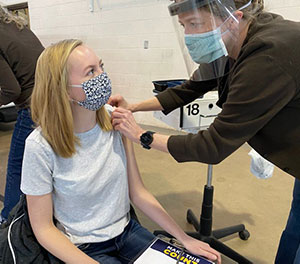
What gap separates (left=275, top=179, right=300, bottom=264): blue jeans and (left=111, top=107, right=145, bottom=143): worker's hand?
0.75 meters

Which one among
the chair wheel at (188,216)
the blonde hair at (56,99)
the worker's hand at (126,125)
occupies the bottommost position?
the chair wheel at (188,216)

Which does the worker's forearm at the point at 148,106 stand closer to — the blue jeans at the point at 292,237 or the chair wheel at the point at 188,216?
the blue jeans at the point at 292,237

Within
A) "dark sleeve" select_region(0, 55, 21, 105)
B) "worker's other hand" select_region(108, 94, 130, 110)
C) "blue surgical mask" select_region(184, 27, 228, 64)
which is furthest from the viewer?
"dark sleeve" select_region(0, 55, 21, 105)

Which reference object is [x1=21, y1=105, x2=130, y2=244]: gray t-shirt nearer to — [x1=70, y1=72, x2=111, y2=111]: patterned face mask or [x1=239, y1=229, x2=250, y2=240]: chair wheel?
[x1=70, y1=72, x2=111, y2=111]: patterned face mask

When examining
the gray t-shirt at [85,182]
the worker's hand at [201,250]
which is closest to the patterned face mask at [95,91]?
the gray t-shirt at [85,182]

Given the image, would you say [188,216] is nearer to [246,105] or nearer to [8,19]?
[246,105]

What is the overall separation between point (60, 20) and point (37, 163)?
3905 millimetres

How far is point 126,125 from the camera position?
1.12 metres

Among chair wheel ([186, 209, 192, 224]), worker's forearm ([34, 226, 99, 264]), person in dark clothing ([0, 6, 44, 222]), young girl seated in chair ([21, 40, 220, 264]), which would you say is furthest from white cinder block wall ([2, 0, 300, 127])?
worker's forearm ([34, 226, 99, 264])

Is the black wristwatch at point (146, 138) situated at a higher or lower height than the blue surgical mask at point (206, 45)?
lower

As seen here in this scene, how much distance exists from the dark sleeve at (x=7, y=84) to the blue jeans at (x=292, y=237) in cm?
153

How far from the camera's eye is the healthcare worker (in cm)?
80

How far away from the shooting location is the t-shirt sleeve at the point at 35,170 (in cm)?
96

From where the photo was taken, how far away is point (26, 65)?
165cm
